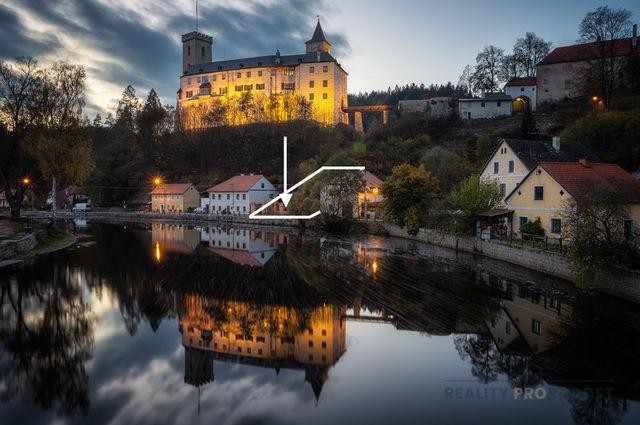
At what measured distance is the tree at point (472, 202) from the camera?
2988 centimetres

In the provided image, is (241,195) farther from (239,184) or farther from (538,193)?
(538,193)

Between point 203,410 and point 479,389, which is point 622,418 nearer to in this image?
point 479,389

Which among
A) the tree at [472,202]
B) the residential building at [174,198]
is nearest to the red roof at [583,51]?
the tree at [472,202]

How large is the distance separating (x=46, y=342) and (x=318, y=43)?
3696 inches

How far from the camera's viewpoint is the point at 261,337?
43.7 feet

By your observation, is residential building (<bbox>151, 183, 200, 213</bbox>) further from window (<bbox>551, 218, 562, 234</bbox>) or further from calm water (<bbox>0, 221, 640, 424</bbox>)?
window (<bbox>551, 218, 562, 234</bbox>)

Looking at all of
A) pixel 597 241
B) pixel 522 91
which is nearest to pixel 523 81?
pixel 522 91

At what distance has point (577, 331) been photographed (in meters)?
13.8

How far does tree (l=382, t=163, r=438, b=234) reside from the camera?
36719mm

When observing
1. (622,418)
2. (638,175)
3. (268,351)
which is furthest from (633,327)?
(638,175)

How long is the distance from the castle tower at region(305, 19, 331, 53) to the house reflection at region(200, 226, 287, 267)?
6109cm

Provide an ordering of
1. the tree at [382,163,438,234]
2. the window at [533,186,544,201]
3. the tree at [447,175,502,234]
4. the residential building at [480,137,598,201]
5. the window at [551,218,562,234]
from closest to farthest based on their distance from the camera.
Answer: the window at [551,218,562,234]
the window at [533,186,544,201]
the tree at [447,175,502,234]
the residential building at [480,137,598,201]
the tree at [382,163,438,234]

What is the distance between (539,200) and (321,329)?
18.8 meters

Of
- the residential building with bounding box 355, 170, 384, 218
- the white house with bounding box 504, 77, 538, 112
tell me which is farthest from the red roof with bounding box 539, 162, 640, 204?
the white house with bounding box 504, 77, 538, 112
